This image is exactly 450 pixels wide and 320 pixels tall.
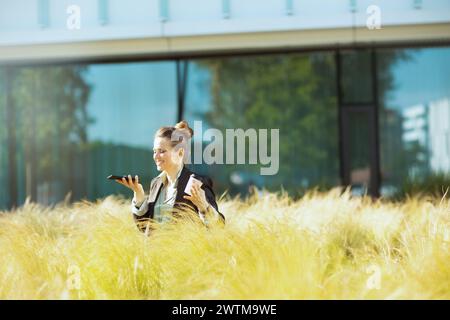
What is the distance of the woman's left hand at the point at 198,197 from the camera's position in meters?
3.55

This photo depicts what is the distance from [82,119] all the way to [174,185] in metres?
4.59

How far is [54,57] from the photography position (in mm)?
7797

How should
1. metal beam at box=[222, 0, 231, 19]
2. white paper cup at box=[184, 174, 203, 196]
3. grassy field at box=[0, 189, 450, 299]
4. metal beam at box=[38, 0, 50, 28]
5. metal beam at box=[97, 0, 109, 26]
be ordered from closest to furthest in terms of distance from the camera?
grassy field at box=[0, 189, 450, 299]
white paper cup at box=[184, 174, 203, 196]
metal beam at box=[38, 0, 50, 28]
metal beam at box=[97, 0, 109, 26]
metal beam at box=[222, 0, 231, 19]

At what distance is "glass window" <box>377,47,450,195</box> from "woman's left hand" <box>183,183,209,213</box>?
4246 mm

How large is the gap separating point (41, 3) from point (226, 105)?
8.48 ft

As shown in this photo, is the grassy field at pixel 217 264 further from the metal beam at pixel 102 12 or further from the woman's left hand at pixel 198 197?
the metal beam at pixel 102 12

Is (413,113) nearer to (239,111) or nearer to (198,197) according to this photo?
(239,111)

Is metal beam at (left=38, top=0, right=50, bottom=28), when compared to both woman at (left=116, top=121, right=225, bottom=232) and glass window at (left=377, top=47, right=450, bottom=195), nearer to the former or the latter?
woman at (left=116, top=121, right=225, bottom=232)

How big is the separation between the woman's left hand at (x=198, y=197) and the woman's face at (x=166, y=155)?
18 centimetres

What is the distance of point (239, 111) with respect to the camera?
25.1ft

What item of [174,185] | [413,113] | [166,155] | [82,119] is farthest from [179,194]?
[413,113]

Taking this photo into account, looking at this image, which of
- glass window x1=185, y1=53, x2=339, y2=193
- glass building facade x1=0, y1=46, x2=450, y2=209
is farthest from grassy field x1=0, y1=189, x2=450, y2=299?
glass building facade x1=0, y1=46, x2=450, y2=209

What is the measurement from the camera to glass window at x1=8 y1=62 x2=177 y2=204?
761 centimetres
